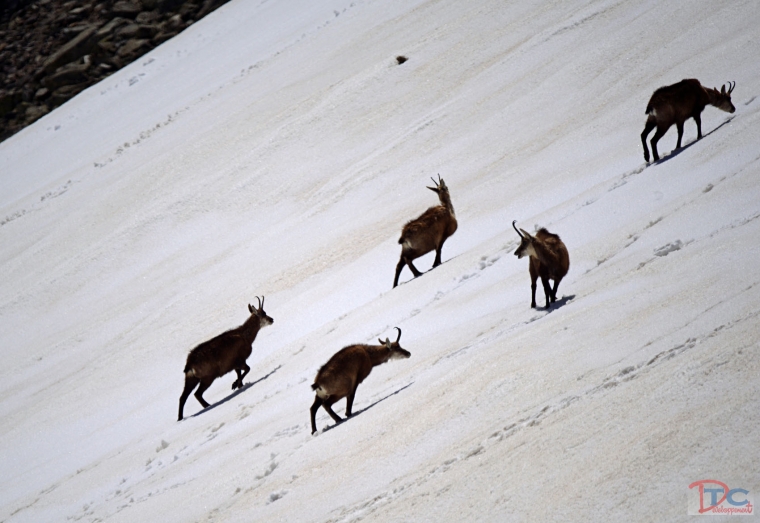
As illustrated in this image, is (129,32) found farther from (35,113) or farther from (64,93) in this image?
(35,113)

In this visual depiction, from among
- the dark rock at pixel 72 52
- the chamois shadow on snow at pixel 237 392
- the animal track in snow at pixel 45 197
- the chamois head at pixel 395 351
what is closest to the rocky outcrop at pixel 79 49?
the dark rock at pixel 72 52

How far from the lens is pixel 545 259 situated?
32.9 ft

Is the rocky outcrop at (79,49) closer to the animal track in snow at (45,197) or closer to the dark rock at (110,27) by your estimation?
the dark rock at (110,27)

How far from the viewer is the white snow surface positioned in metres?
6.79

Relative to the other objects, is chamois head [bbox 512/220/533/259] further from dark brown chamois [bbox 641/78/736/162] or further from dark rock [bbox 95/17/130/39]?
dark rock [bbox 95/17/130/39]

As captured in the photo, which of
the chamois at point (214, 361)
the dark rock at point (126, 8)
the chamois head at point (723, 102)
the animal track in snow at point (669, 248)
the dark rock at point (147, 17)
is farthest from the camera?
the dark rock at point (126, 8)

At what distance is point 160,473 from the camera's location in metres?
11.1

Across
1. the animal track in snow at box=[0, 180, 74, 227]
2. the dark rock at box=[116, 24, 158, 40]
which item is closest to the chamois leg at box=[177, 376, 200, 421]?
the animal track in snow at box=[0, 180, 74, 227]

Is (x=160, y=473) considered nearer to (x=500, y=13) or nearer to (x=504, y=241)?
(x=504, y=241)

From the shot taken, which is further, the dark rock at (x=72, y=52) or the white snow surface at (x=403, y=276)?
the dark rock at (x=72, y=52)

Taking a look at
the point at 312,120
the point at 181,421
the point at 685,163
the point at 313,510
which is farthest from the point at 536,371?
the point at 312,120

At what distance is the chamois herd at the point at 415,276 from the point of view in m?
9.69

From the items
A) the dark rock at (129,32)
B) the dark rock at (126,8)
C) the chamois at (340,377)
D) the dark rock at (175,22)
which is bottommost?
the chamois at (340,377)

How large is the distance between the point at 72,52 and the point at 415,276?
44.2 meters
